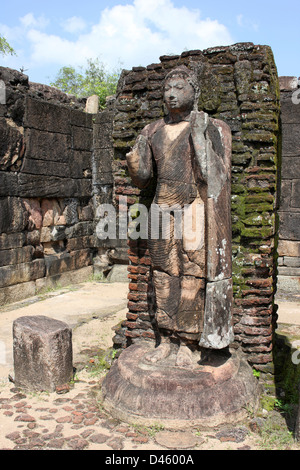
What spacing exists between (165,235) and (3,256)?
4466 millimetres

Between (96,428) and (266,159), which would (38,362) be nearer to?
(96,428)

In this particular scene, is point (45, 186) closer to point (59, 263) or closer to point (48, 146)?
point (48, 146)

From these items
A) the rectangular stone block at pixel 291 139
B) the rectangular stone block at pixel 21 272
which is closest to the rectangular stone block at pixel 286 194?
the rectangular stone block at pixel 291 139

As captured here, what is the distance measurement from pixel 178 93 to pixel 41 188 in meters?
5.01

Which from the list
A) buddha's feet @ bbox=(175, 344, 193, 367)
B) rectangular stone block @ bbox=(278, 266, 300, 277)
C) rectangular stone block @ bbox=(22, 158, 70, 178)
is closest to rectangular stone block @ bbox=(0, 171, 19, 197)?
rectangular stone block @ bbox=(22, 158, 70, 178)

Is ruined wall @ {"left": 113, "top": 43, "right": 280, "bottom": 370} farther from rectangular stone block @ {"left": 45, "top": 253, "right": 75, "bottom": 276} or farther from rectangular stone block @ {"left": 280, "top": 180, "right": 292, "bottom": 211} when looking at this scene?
rectangular stone block @ {"left": 45, "top": 253, "right": 75, "bottom": 276}

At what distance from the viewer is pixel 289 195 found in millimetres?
8391

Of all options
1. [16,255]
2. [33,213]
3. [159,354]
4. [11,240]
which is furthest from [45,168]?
[159,354]

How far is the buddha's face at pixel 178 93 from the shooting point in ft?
12.5

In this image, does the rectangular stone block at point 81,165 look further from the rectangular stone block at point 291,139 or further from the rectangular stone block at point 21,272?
the rectangular stone block at point 291,139

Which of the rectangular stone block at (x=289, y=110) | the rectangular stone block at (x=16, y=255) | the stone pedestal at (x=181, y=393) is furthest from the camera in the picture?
the rectangular stone block at (x=289, y=110)

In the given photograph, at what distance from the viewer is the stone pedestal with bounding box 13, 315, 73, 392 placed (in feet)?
13.7

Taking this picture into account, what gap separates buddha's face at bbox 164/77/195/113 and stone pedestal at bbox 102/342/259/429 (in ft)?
7.09

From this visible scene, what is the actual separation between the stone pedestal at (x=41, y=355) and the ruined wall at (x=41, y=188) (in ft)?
11.2
